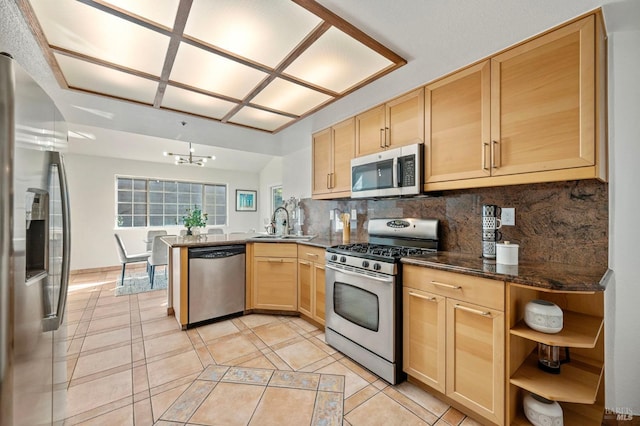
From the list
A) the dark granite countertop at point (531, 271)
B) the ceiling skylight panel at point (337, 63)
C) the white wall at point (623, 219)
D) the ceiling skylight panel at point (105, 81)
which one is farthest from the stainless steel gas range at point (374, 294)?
the ceiling skylight panel at point (105, 81)

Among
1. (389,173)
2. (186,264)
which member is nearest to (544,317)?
(389,173)

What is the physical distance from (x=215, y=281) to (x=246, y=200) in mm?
5008

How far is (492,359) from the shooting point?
4.84 ft

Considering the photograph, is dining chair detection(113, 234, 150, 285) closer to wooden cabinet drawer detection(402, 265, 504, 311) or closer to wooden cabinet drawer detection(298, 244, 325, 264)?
wooden cabinet drawer detection(298, 244, 325, 264)

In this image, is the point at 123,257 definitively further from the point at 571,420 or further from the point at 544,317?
the point at 571,420

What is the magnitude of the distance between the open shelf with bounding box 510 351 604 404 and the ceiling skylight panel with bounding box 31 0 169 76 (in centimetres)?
290

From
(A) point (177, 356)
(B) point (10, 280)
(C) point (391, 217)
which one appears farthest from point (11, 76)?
(C) point (391, 217)

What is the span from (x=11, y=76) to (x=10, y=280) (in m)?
0.59

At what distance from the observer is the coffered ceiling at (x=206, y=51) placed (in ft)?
4.99

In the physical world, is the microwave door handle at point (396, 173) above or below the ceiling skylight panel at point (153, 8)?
below

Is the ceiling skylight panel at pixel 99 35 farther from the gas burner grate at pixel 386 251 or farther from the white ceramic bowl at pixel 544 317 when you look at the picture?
the white ceramic bowl at pixel 544 317

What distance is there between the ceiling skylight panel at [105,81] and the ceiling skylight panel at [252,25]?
0.96 m

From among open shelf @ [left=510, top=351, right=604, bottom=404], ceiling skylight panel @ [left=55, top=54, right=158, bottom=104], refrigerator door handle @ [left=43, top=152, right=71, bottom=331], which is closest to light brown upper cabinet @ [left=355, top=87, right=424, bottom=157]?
open shelf @ [left=510, top=351, right=604, bottom=404]

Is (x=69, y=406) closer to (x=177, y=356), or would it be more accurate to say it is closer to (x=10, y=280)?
(x=177, y=356)
